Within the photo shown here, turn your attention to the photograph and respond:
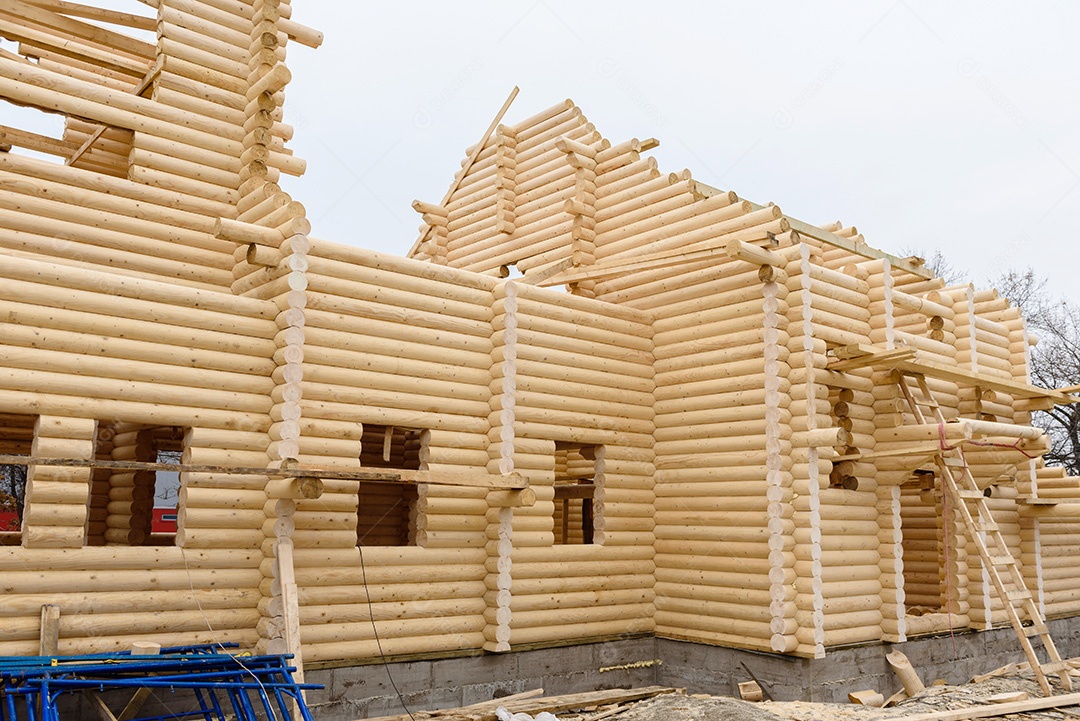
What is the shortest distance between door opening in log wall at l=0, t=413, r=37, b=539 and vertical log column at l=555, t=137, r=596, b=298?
9.20m

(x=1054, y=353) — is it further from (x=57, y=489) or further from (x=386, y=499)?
(x=57, y=489)

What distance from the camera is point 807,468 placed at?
40.7 feet

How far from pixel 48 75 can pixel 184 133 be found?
71.0 inches

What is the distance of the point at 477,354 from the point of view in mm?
12438

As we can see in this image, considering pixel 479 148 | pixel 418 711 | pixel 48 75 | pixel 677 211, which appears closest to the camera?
pixel 418 711

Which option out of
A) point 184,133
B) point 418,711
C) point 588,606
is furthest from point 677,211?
point 418,711

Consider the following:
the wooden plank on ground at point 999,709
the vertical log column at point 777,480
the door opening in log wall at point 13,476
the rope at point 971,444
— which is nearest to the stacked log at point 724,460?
the vertical log column at point 777,480

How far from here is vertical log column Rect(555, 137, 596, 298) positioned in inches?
634

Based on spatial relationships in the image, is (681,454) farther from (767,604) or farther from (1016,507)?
(1016,507)

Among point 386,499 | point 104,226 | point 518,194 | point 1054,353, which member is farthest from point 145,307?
point 1054,353

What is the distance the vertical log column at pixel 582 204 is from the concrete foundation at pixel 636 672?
642 cm

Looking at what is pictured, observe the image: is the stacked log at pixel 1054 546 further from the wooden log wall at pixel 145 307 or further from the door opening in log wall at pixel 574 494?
the wooden log wall at pixel 145 307

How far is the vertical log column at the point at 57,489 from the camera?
884cm

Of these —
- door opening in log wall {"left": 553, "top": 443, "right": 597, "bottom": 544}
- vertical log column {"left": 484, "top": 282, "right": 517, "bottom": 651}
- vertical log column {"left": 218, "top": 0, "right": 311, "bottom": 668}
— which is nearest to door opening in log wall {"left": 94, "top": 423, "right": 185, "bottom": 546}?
vertical log column {"left": 218, "top": 0, "right": 311, "bottom": 668}
